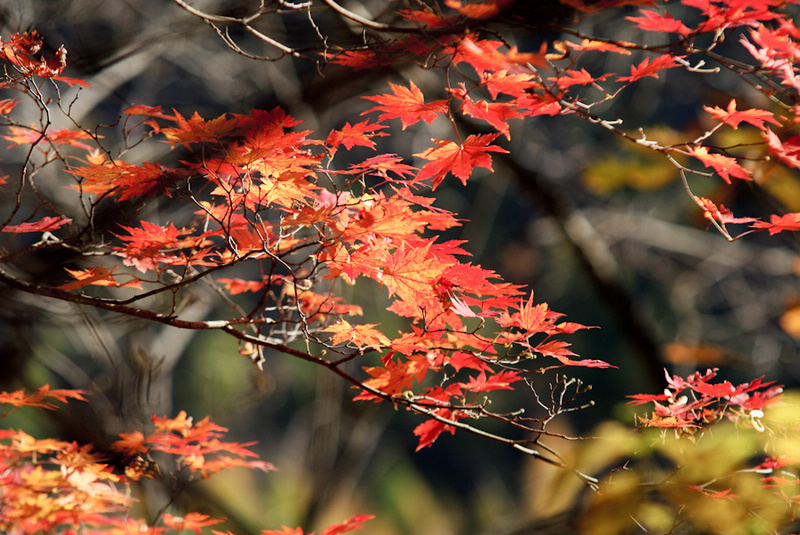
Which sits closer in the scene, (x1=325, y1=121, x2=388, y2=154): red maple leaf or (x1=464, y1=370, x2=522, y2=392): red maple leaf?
(x1=325, y1=121, x2=388, y2=154): red maple leaf

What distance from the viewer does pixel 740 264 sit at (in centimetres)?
483

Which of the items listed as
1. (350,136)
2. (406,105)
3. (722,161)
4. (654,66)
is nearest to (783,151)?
(722,161)

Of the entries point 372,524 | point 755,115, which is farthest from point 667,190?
point 755,115

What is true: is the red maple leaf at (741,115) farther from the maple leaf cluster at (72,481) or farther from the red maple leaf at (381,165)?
the maple leaf cluster at (72,481)

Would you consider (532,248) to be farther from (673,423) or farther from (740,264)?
(673,423)

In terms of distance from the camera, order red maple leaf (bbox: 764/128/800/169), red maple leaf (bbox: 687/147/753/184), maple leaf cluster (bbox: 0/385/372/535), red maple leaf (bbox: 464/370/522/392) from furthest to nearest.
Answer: maple leaf cluster (bbox: 0/385/372/535), red maple leaf (bbox: 464/370/522/392), red maple leaf (bbox: 687/147/753/184), red maple leaf (bbox: 764/128/800/169)

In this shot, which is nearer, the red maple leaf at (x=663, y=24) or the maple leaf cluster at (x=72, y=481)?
the red maple leaf at (x=663, y=24)

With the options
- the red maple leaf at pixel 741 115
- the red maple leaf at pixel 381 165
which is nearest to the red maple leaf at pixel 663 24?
the red maple leaf at pixel 741 115

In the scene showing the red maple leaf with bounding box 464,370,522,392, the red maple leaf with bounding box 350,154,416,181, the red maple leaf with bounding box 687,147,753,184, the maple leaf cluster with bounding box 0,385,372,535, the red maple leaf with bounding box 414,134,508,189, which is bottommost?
the maple leaf cluster with bounding box 0,385,372,535

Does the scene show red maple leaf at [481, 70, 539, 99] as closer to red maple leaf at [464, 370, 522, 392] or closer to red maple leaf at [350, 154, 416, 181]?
red maple leaf at [350, 154, 416, 181]

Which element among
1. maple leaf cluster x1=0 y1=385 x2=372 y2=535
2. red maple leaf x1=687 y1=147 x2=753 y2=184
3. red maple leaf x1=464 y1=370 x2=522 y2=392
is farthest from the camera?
maple leaf cluster x1=0 y1=385 x2=372 y2=535

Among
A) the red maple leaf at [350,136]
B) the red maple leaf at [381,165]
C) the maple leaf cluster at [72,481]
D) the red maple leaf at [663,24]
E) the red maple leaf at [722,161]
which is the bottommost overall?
the maple leaf cluster at [72,481]

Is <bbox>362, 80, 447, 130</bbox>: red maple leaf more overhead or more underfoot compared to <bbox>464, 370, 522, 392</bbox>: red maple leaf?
more overhead

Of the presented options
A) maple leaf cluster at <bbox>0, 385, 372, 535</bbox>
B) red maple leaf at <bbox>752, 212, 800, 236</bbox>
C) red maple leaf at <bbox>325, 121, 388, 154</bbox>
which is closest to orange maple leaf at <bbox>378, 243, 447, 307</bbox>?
red maple leaf at <bbox>325, 121, 388, 154</bbox>
